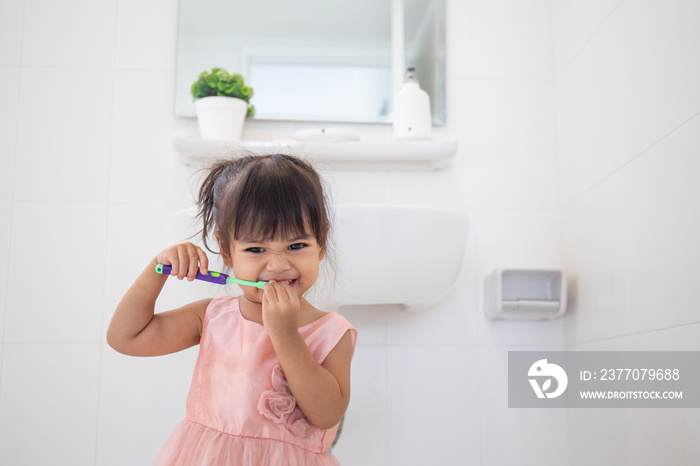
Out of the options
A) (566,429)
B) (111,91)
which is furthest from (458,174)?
(111,91)

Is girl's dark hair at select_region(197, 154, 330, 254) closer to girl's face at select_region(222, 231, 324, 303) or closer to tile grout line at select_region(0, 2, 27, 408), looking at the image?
girl's face at select_region(222, 231, 324, 303)

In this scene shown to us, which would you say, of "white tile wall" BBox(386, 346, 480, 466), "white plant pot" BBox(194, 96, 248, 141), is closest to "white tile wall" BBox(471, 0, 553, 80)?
"white plant pot" BBox(194, 96, 248, 141)

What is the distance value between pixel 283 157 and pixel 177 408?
2.83 ft

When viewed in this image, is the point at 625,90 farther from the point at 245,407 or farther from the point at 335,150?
the point at 245,407

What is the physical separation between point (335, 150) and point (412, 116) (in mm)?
226

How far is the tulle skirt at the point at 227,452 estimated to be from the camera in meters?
0.95

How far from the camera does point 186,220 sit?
1367 mm

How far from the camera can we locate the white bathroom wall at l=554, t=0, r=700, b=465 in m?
1.14

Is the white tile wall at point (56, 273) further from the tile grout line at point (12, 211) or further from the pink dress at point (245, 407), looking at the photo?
the pink dress at point (245, 407)

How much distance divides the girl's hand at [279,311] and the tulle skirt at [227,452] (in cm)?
18

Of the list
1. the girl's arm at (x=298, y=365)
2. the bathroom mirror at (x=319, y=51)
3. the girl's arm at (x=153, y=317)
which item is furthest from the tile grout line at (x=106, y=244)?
the girl's arm at (x=298, y=365)

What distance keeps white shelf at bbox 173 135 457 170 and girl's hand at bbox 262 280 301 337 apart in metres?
0.75

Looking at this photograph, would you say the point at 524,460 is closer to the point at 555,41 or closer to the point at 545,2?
the point at 555,41

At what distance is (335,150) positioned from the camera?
1673mm
